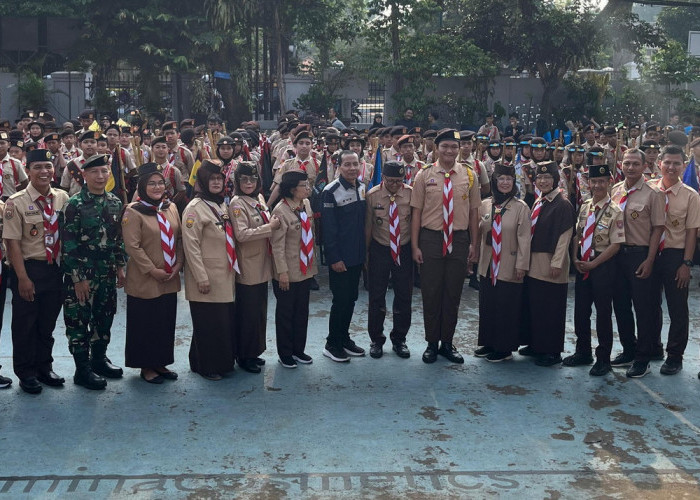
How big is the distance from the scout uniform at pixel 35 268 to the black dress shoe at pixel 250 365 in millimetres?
1320

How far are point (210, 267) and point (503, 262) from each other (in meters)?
2.24

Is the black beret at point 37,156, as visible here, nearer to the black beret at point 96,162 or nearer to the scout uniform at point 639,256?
the black beret at point 96,162

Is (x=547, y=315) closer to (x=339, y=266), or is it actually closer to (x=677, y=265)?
(x=677, y=265)

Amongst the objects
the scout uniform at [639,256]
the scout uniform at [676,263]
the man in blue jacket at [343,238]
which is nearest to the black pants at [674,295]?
the scout uniform at [676,263]

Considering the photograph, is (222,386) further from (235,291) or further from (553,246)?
(553,246)

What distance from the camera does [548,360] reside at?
7062 millimetres

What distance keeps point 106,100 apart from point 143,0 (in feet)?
9.81

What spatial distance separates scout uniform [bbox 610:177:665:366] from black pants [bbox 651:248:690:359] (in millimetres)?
102

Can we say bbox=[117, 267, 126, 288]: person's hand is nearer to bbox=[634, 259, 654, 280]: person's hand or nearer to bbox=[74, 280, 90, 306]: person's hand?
bbox=[74, 280, 90, 306]: person's hand

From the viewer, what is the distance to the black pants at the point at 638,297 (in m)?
6.79

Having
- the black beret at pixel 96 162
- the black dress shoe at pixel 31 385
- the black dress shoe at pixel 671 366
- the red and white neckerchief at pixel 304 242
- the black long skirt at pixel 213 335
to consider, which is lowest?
the black dress shoe at pixel 31 385

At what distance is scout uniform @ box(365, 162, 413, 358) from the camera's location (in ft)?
23.7

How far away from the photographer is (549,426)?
5.80 meters

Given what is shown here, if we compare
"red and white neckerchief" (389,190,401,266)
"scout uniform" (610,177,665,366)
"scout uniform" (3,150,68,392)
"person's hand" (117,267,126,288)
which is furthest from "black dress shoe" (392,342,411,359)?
"scout uniform" (3,150,68,392)
